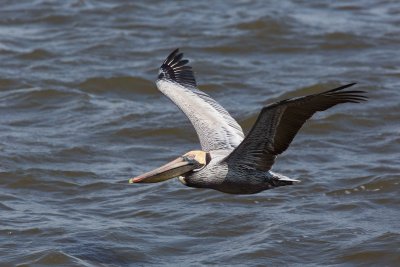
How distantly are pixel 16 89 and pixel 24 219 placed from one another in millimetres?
4386

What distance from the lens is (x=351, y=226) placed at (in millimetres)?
10531

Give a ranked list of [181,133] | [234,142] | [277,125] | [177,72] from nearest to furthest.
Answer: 1. [277,125]
2. [234,142]
3. [177,72]
4. [181,133]

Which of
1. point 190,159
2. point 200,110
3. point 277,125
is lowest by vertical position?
point 190,159

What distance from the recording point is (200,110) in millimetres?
10188

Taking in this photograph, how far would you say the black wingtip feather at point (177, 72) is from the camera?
10.9 metres

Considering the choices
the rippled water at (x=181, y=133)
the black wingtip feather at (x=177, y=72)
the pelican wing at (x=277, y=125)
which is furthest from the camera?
the black wingtip feather at (x=177, y=72)

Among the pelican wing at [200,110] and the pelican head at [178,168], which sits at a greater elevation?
the pelican wing at [200,110]

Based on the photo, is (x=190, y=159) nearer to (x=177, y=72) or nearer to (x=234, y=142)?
(x=234, y=142)

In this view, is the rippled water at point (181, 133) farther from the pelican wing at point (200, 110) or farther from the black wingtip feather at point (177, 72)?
the black wingtip feather at point (177, 72)

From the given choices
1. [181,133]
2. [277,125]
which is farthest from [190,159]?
[181,133]

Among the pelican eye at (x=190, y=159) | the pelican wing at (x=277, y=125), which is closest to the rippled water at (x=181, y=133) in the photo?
the pelican eye at (x=190, y=159)

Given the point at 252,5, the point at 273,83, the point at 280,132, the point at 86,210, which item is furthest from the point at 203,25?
the point at 280,132

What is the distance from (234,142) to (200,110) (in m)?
0.61

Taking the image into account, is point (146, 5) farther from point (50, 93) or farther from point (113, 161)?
point (113, 161)
